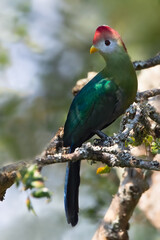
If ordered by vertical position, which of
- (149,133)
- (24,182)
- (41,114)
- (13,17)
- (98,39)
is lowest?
(24,182)

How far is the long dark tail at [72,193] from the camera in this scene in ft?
9.66

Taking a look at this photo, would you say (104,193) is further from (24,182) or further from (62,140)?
(24,182)

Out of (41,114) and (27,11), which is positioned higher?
(27,11)

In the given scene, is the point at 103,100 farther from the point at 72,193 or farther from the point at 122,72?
the point at 72,193

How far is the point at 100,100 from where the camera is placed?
300cm

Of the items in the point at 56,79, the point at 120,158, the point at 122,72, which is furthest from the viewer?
the point at 56,79

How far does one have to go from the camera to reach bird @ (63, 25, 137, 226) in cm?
294

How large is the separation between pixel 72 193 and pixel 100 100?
23.4 inches

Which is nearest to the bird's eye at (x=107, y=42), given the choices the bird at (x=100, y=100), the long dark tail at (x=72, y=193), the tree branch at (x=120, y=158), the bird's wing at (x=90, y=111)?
the bird at (x=100, y=100)

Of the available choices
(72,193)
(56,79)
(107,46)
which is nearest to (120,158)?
(72,193)

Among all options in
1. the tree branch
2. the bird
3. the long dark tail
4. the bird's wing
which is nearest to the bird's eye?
the bird

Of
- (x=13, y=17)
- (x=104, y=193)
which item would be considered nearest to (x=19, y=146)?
(x=104, y=193)

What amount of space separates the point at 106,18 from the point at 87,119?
10.8 feet

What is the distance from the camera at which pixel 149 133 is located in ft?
9.82
